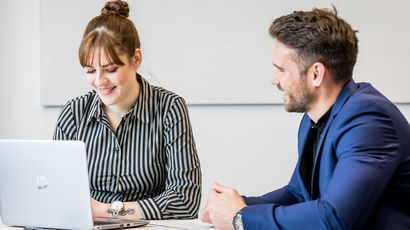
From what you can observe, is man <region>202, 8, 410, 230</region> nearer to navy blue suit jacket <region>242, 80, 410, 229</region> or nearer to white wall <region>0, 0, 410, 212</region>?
navy blue suit jacket <region>242, 80, 410, 229</region>

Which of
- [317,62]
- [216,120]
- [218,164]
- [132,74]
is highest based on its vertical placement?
[317,62]

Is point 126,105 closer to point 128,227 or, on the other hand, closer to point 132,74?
point 132,74

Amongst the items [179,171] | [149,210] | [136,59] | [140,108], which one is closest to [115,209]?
[149,210]

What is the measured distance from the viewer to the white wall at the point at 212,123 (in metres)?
3.04

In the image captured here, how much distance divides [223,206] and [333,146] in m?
0.33

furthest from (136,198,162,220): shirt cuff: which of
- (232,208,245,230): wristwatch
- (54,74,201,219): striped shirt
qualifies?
(232,208,245,230): wristwatch

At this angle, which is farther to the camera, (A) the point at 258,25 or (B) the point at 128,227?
(A) the point at 258,25

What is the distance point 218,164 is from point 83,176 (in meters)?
1.79

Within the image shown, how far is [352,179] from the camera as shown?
4.12 ft

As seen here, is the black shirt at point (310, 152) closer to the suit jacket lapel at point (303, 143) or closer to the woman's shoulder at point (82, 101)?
the suit jacket lapel at point (303, 143)

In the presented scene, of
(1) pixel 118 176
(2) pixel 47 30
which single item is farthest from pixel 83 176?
(2) pixel 47 30

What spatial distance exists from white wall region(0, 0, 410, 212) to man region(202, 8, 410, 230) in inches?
53.3

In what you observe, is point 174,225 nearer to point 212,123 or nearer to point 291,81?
point 291,81

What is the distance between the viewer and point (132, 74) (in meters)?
1.97
